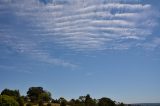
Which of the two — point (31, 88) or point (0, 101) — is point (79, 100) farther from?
point (0, 101)

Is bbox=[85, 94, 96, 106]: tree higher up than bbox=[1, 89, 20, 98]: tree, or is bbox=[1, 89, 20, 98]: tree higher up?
bbox=[1, 89, 20, 98]: tree

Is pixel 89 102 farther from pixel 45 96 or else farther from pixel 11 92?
pixel 11 92

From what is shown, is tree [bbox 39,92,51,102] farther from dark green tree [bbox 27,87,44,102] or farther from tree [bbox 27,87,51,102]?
dark green tree [bbox 27,87,44,102]

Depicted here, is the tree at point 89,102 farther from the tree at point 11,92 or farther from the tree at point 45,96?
the tree at point 11,92

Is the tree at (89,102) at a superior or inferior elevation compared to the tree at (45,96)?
inferior

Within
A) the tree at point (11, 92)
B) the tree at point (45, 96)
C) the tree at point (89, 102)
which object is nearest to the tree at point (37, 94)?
the tree at point (45, 96)

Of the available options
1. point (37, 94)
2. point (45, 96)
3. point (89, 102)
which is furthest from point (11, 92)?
point (89, 102)

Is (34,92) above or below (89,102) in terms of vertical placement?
above

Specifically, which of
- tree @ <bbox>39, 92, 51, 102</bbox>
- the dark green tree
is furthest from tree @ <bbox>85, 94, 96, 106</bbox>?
the dark green tree

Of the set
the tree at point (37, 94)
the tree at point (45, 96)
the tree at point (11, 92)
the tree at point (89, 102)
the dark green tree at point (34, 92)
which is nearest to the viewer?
the tree at point (11, 92)

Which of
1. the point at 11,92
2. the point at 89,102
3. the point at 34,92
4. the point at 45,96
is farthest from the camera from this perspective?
the point at 34,92

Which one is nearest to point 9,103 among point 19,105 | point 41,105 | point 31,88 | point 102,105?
point 19,105

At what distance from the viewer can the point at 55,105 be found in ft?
602

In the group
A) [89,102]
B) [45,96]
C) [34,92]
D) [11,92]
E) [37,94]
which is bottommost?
[89,102]
